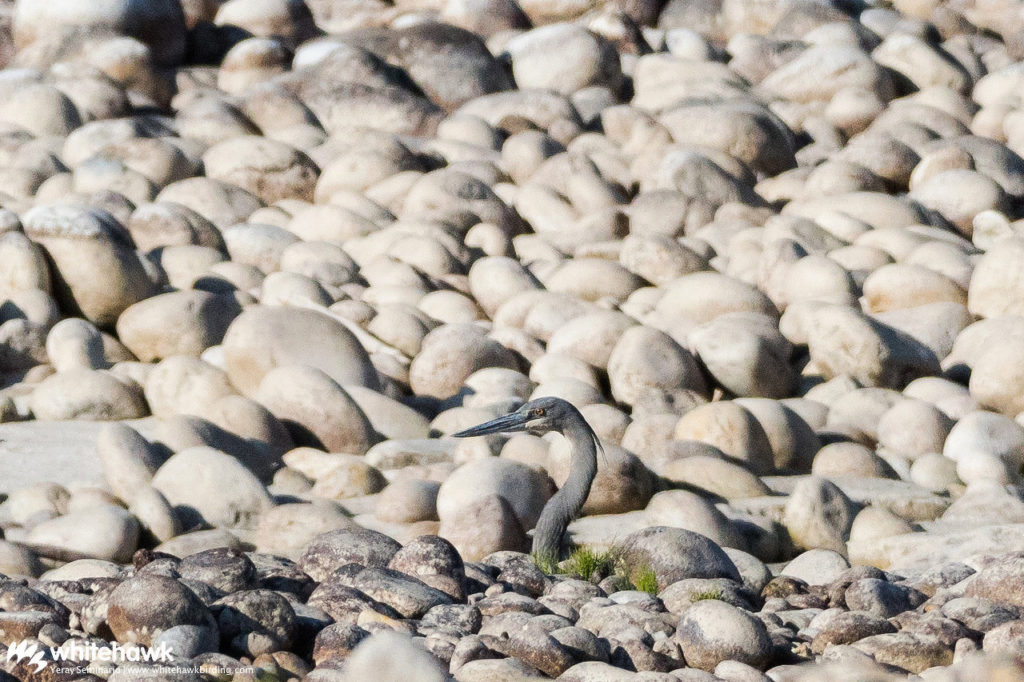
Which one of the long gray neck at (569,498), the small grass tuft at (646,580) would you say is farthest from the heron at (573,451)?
the small grass tuft at (646,580)

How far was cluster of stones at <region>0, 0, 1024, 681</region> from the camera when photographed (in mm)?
4371

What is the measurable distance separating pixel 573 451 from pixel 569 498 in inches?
8.8

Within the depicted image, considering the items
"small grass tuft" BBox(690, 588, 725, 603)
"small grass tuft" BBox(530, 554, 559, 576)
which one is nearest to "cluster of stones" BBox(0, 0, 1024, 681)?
"small grass tuft" BBox(690, 588, 725, 603)

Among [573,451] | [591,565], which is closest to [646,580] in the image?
[591,565]

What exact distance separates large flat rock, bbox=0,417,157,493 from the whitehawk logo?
307cm

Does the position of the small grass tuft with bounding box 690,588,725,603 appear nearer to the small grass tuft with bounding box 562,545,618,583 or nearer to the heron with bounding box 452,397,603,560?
the small grass tuft with bounding box 562,545,618,583

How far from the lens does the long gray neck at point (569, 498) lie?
5.47 metres

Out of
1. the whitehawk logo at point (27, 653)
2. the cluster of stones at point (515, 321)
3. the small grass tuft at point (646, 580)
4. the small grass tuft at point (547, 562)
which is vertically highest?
the whitehawk logo at point (27, 653)

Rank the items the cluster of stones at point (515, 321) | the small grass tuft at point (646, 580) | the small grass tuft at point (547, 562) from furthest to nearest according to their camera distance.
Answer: the small grass tuft at point (547, 562) → the small grass tuft at point (646, 580) → the cluster of stones at point (515, 321)

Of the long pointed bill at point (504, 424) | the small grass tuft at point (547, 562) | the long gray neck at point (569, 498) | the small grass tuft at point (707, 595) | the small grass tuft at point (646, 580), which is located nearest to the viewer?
the small grass tuft at point (707, 595)

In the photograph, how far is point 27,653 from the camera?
3.41 meters

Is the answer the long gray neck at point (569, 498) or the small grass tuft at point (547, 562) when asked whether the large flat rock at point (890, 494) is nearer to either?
the long gray neck at point (569, 498)

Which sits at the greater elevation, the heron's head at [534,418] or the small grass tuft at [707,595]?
the small grass tuft at [707,595]

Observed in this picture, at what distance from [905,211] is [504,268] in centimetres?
349
